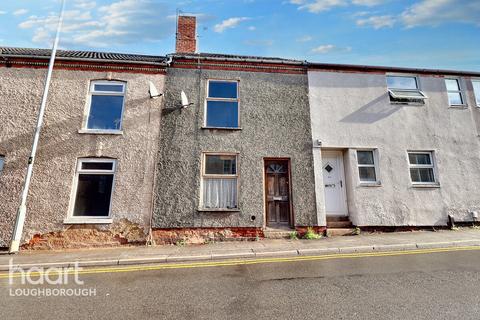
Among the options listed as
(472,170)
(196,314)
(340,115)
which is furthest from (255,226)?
(472,170)

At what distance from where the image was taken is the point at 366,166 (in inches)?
362

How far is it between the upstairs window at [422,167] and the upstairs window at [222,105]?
7.07m

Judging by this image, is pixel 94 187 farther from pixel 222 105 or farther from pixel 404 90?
pixel 404 90

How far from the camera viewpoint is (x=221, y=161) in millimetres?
8703

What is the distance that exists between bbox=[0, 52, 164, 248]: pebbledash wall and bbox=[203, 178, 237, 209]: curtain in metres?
1.88

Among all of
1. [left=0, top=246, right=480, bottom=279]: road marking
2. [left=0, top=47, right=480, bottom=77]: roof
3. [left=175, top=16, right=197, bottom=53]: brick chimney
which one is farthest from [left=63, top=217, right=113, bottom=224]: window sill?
[left=175, top=16, right=197, bottom=53]: brick chimney

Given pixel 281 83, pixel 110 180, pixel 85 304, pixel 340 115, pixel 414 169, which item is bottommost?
pixel 85 304

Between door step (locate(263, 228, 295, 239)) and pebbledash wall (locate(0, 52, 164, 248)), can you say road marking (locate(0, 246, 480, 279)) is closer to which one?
door step (locate(263, 228, 295, 239))

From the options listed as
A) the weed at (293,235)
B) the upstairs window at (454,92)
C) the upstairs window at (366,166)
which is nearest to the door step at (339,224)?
the weed at (293,235)

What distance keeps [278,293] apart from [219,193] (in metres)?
4.69

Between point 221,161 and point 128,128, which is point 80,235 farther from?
point 221,161

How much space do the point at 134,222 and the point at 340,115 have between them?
850 centimetres

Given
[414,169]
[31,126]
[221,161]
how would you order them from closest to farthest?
1. [31,126]
2. [221,161]
3. [414,169]

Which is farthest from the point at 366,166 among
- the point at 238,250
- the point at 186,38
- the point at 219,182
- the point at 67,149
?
the point at 67,149
